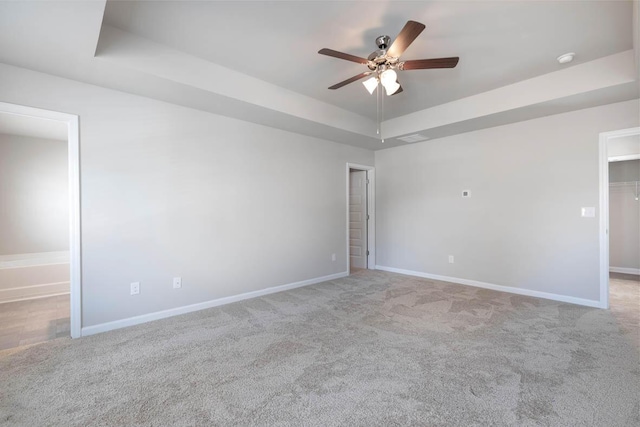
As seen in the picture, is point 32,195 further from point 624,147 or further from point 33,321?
point 624,147

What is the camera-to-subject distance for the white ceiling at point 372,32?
7.09 ft

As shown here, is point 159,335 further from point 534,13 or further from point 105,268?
point 534,13

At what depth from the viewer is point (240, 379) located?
2.03 metres

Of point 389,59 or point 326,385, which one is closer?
point 326,385

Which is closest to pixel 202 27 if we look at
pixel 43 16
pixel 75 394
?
pixel 43 16

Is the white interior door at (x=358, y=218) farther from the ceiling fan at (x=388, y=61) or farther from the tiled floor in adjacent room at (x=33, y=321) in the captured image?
the tiled floor in adjacent room at (x=33, y=321)

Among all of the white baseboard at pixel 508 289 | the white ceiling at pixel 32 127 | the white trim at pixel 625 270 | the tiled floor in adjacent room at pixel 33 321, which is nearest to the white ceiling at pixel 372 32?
the white ceiling at pixel 32 127

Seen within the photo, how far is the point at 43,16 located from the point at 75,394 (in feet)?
8.04

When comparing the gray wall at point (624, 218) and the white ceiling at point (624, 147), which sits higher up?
the white ceiling at point (624, 147)

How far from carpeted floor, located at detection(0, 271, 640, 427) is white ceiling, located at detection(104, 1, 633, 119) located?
8.82ft

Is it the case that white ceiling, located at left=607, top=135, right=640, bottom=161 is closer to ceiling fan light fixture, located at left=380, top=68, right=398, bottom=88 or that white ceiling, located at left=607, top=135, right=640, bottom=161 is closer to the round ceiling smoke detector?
the round ceiling smoke detector

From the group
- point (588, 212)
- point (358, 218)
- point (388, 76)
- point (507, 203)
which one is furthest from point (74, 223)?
point (588, 212)

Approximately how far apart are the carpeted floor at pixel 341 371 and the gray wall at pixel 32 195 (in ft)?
8.96

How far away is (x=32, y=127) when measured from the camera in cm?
380
